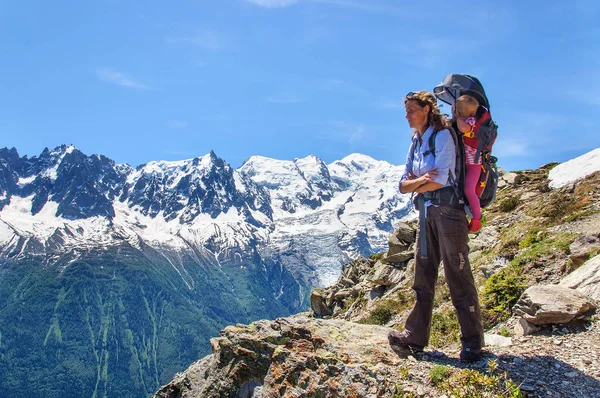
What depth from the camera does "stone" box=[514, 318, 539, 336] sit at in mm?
8902

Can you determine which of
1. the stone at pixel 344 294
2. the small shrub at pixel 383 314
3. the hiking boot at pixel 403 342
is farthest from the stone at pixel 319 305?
the hiking boot at pixel 403 342

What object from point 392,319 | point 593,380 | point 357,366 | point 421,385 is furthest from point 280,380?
point 392,319

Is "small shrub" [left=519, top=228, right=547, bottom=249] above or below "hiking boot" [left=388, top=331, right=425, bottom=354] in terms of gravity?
above

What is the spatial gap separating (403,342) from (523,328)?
2.68 m

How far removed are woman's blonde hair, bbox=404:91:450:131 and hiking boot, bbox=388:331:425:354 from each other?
3915 millimetres

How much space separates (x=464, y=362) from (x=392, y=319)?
34.4ft

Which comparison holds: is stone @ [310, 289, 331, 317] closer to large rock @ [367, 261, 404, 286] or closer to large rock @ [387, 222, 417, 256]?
large rock @ [367, 261, 404, 286]

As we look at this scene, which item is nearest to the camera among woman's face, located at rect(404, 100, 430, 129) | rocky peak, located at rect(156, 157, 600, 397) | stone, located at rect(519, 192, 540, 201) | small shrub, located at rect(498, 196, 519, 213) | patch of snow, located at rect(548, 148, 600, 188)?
rocky peak, located at rect(156, 157, 600, 397)

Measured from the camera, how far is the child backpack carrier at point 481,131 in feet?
25.5

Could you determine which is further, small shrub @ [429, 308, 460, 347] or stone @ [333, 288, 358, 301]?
stone @ [333, 288, 358, 301]

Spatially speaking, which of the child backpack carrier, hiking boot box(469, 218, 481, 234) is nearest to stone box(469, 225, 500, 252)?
the child backpack carrier

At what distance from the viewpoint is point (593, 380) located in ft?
22.3

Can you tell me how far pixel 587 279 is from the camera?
10016 millimetres

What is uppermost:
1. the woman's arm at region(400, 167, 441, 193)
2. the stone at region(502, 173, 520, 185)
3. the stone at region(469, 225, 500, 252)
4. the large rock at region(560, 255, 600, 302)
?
the stone at region(502, 173, 520, 185)
